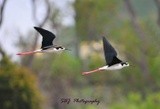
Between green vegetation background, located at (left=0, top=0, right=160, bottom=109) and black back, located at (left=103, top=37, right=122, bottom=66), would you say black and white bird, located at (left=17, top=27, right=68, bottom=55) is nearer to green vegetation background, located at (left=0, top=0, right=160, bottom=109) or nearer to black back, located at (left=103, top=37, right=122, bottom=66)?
black back, located at (left=103, top=37, right=122, bottom=66)

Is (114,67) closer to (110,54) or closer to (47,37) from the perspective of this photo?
(110,54)

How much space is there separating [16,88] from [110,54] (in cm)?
Answer: 850

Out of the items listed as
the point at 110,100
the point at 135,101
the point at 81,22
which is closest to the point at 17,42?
the point at 81,22

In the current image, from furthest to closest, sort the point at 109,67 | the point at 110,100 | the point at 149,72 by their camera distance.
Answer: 1. the point at 110,100
2. the point at 149,72
3. the point at 109,67

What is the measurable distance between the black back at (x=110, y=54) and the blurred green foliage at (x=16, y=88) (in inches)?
333

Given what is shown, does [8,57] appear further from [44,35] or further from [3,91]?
[44,35]

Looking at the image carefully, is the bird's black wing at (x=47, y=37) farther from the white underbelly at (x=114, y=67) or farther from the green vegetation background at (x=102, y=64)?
the green vegetation background at (x=102, y=64)

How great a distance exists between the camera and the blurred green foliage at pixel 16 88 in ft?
37.8

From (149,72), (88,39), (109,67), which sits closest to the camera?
Answer: (109,67)

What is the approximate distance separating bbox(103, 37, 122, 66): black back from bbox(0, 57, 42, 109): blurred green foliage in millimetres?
8449

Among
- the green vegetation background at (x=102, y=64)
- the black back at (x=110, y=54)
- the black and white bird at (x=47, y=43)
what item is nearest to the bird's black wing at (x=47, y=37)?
the black and white bird at (x=47, y=43)

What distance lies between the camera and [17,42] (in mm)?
18359

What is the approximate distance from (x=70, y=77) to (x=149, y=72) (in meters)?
3.41

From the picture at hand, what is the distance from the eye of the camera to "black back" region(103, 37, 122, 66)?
3074 mm
